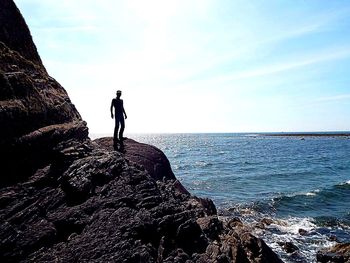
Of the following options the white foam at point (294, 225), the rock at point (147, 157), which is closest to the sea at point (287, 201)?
the white foam at point (294, 225)

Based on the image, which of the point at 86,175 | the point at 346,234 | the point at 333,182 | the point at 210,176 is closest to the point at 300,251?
the point at 346,234

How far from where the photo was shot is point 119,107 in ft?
55.1

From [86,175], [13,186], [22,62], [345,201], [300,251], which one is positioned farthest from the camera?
[345,201]

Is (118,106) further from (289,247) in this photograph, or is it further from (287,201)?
(287,201)

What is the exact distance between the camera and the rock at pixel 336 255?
1635 cm

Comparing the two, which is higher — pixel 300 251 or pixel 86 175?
pixel 86 175

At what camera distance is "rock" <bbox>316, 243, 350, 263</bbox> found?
16355 mm

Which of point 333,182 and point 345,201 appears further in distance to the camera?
point 333,182

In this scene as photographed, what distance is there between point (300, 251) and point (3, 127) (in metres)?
18.2

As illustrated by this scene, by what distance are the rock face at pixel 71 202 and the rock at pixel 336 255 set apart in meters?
6.18

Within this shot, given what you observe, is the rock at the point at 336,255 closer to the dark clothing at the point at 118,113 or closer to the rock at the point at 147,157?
the rock at the point at 147,157

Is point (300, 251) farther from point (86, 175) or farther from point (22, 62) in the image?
point (22, 62)

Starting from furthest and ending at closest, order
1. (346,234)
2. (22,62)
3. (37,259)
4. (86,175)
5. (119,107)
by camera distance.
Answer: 1. (346,234)
2. (119,107)
3. (22,62)
4. (86,175)
5. (37,259)

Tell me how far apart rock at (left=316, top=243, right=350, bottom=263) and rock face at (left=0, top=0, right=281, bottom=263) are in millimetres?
6185
